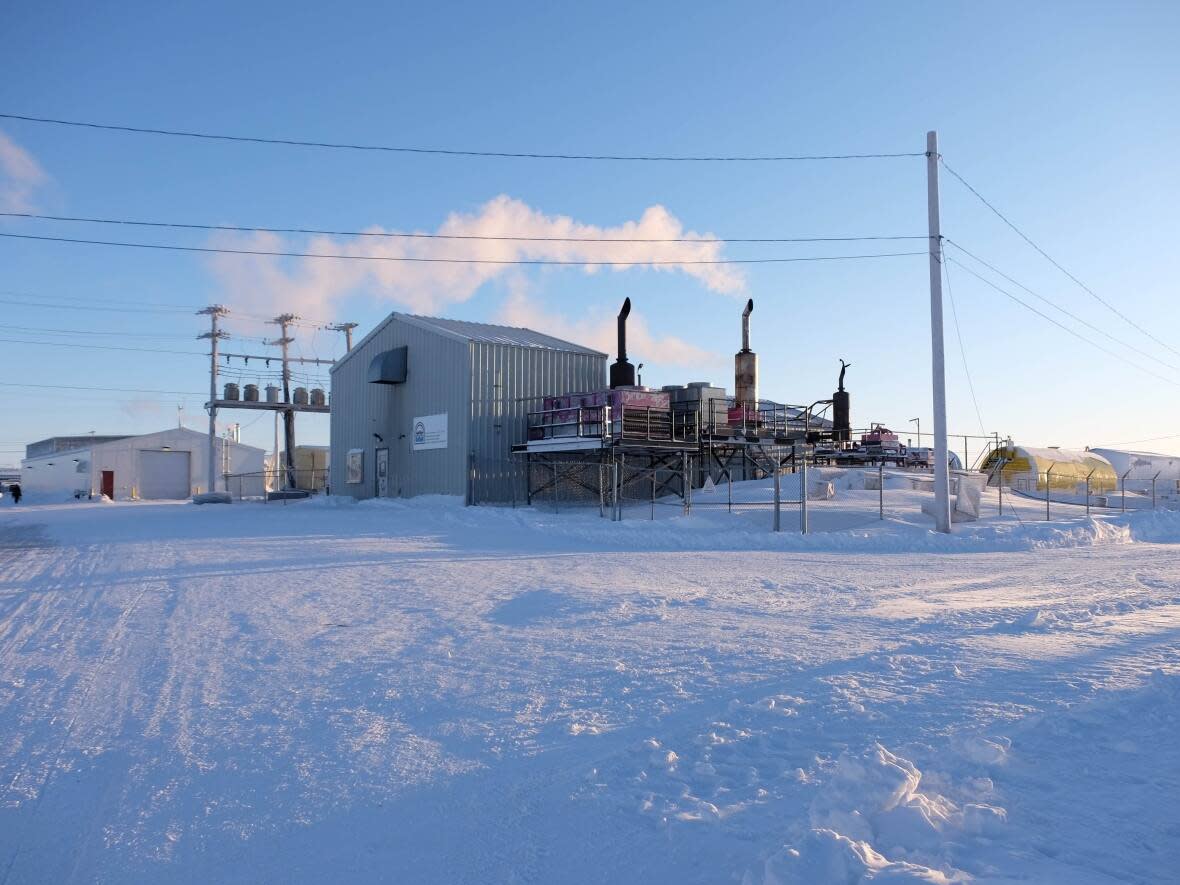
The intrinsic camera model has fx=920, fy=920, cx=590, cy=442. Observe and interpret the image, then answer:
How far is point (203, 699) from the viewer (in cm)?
705

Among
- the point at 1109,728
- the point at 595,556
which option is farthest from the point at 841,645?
the point at 595,556

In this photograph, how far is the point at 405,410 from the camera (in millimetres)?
33688

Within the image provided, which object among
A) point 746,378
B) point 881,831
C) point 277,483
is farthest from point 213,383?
point 881,831

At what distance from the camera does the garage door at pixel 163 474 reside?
60.0 m

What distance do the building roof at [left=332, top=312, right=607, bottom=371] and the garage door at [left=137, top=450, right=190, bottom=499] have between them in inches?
1146

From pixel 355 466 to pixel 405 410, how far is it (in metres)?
4.61

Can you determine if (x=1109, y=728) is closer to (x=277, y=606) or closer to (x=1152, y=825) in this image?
(x=1152, y=825)

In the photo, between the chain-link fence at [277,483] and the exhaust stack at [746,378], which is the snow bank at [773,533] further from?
the chain-link fence at [277,483]

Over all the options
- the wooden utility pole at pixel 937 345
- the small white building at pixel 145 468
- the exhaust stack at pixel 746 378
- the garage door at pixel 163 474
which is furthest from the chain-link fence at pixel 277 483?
the wooden utility pole at pixel 937 345

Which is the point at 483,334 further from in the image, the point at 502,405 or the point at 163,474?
the point at 163,474

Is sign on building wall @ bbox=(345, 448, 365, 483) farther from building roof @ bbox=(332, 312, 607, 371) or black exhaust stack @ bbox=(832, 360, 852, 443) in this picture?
black exhaust stack @ bbox=(832, 360, 852, 443)

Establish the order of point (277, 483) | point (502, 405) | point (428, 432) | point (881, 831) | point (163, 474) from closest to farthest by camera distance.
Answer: point (881, 831) → point (502, 405) → point (428, 432) → point (277, 483) → point (163, 474)

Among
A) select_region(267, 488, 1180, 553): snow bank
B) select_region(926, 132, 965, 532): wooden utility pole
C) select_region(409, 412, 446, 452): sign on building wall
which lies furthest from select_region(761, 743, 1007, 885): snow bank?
select_region(409, 412, 446, 452): sign on building wall

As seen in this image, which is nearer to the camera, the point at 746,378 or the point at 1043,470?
the point at 746,378
